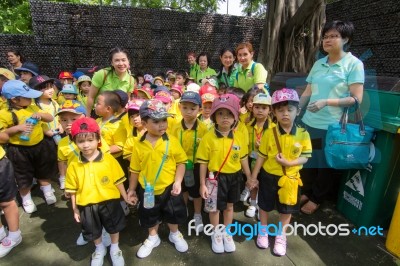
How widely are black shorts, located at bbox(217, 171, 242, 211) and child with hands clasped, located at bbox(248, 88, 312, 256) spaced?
14 centimetres

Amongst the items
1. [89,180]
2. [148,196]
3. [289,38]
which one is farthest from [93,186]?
[289,38]

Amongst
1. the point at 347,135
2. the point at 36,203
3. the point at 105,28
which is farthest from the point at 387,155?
the point at 105,28

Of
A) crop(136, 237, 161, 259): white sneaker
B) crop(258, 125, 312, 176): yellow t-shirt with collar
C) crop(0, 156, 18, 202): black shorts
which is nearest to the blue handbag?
crop(258, 125, 312, 176): yellow t-shirt with collar

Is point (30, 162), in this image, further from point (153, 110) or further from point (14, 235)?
point (153, 110)

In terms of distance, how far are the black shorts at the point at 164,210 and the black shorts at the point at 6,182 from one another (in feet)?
3.84

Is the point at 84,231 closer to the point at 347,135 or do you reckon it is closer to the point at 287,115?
the point at 287,115

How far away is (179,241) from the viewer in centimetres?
237

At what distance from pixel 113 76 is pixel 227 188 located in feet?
6.32

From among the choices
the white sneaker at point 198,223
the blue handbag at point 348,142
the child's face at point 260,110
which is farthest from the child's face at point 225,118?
the white sneaker at point 198,223

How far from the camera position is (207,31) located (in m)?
7.02

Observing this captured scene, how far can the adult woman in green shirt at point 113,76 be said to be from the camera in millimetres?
2951

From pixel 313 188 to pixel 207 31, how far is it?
5478 mm

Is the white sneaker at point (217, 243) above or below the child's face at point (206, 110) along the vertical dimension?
below

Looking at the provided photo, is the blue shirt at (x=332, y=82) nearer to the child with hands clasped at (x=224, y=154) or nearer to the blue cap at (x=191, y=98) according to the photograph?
the child with hands clasped at (x=224, y=154)
